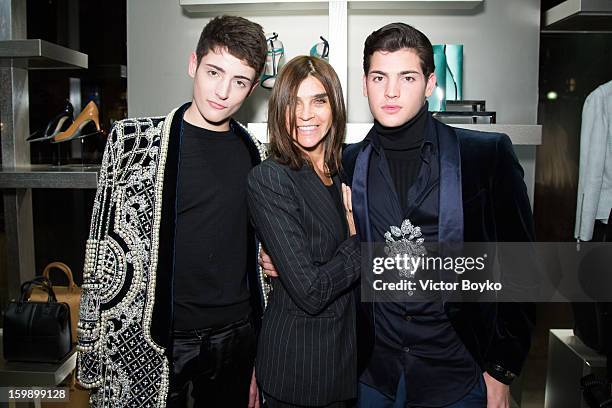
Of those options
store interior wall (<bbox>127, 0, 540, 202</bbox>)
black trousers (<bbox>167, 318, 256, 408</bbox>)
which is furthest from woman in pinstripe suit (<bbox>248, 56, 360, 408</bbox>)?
store interior wall (<bbox>127, 0, 540, 202</bbox>)

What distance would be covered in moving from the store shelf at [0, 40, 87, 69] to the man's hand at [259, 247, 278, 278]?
109cm

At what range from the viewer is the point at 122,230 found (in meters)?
1.58

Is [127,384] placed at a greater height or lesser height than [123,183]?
lesser

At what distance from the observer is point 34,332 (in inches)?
74.5

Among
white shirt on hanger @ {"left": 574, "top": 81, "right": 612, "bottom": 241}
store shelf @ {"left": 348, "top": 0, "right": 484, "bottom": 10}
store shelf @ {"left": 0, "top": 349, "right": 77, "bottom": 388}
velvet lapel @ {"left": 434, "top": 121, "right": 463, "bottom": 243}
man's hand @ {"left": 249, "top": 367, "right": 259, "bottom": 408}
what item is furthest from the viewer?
white shirt on hanger @ {"left": 574, "top": 81, "right": 612, "bottom": 241}

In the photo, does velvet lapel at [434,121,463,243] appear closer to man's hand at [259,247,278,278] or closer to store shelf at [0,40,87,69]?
man's hand at [259,247,278,278]

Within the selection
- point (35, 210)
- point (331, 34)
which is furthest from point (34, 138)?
point (331, 34)

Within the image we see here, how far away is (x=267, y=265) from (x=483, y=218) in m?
0.62

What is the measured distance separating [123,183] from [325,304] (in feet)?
2.31

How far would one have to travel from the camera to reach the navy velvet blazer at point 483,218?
146cm

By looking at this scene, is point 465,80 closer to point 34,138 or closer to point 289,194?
point 289,194

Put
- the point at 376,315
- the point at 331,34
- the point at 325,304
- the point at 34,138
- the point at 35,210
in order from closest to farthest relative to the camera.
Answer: the point at 325,304
the point at 376,315
the point at 331,34
the point at 34,138
the point at 35,210

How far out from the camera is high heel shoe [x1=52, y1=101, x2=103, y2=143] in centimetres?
225

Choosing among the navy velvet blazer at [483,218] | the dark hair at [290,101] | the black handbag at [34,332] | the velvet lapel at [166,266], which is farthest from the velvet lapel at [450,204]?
the black handbag at [34,332]
